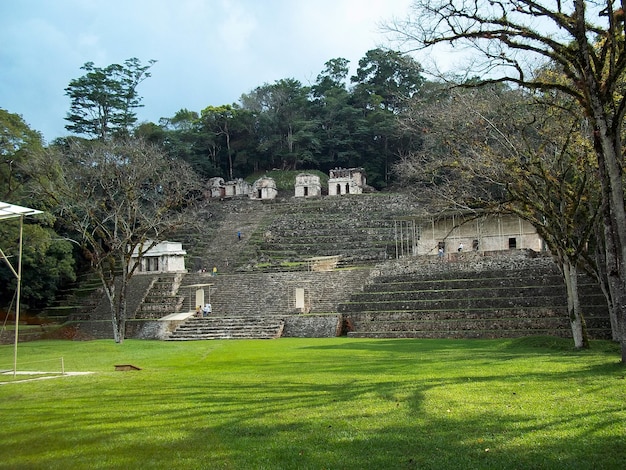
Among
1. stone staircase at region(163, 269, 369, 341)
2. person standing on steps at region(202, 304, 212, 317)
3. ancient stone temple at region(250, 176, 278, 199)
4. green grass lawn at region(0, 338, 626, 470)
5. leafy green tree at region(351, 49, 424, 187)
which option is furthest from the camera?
leafy green tree at region(351, 49, 424, 187)

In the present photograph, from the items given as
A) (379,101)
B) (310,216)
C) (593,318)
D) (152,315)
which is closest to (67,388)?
(593,318)

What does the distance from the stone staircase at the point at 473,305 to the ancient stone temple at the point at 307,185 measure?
35464 millimetres

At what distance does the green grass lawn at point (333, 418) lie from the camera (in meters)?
5.44

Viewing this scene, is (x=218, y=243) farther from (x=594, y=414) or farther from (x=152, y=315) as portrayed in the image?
(x=594, y=414)

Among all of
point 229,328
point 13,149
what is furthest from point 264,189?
point 13,149

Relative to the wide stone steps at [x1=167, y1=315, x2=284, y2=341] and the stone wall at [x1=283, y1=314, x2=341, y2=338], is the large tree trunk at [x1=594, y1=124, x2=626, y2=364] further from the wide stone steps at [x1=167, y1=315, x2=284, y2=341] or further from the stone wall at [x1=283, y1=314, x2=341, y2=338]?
the wide stone steps at [x1=167, y1=315, x2=284, y2=341]

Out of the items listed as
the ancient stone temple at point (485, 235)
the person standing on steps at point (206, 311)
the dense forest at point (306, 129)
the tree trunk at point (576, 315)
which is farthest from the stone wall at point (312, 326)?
the dense forest at point (306, 129)

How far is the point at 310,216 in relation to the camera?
54.0m

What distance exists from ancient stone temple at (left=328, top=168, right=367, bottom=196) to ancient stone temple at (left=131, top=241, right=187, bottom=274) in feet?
81.9

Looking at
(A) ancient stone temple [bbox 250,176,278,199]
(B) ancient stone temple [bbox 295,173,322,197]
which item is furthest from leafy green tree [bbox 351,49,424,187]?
(A) ancient stone temple [bbox 250,176,278,199]

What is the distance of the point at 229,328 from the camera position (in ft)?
93.5

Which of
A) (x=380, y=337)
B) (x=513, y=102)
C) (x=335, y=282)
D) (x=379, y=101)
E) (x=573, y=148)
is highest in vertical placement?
(x=379, y=101)

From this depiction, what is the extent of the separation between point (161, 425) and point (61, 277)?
36.4 meters

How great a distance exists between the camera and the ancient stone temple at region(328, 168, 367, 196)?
62.7 metres
